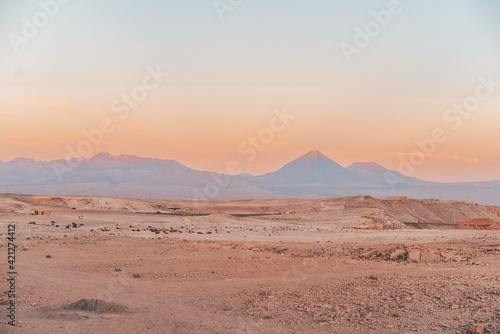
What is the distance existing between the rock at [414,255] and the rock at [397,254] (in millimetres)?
244

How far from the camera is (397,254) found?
1836 cm

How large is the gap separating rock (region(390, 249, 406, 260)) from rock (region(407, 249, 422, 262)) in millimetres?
244

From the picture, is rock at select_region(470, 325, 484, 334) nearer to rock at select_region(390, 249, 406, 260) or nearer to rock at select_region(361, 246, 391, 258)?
rock at select_region(390, 249, 406, 260)

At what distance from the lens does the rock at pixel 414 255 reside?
58.2ft

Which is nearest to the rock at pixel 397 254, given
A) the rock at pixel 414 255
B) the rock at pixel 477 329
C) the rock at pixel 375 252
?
the rock at pixel 414 255

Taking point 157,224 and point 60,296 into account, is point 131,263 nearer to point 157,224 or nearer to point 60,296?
point 60,296

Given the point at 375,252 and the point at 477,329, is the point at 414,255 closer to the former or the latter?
the point at 375,252

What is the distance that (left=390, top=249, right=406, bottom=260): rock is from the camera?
18.2 metres

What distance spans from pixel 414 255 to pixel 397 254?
61cm

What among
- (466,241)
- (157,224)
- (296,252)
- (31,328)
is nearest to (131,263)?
(296,252)

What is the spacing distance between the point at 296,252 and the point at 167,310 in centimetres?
1006

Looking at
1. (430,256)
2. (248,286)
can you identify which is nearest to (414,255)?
(430,256)

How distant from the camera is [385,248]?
19438 mm

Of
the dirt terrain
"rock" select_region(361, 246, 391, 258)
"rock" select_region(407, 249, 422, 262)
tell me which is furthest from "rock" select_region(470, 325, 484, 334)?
"rock" select_region(361, 246, 391, 258)
